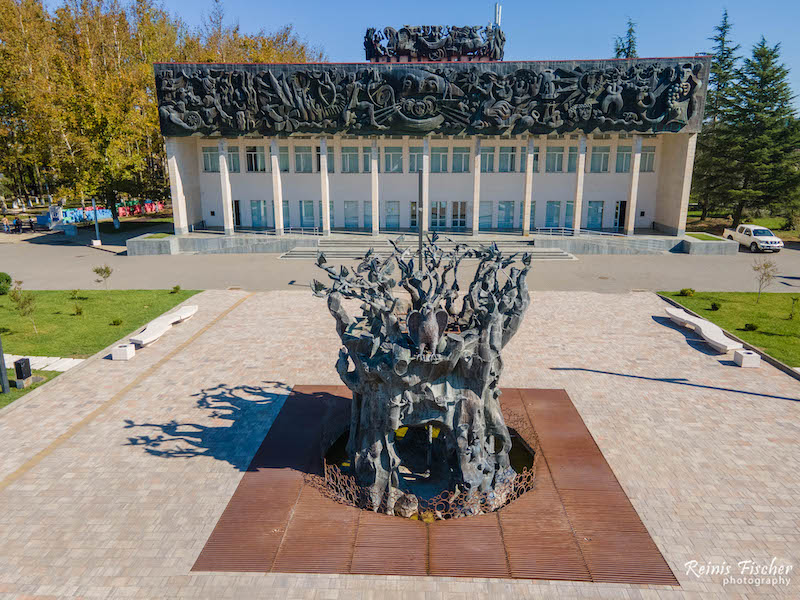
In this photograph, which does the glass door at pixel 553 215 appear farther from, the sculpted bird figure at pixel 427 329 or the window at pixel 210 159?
the sculpted bird figure at pixel 427 329

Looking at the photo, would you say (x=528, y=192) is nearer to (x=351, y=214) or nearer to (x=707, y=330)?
(x=351, y=214)

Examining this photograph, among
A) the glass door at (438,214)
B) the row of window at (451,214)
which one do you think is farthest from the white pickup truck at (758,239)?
the glass door at (438,214)

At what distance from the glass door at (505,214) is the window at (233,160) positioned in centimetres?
1809

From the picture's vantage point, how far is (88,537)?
838 centimetres

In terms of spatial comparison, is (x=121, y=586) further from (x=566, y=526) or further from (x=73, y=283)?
(x=73, y=283)

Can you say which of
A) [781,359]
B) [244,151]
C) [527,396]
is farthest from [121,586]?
[244,151]

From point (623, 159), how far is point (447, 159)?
12.0m

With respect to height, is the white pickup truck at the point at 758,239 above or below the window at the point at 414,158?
below

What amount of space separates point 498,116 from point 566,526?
28.4 metres

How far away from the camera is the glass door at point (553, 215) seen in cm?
3866

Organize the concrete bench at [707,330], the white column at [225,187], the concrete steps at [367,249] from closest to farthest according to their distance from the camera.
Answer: the concrete bench at [707,330] < the concrete steps at [367,249] < the white column at [225,187]

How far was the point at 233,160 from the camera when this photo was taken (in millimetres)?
38375

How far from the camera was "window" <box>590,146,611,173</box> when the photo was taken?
37719mm

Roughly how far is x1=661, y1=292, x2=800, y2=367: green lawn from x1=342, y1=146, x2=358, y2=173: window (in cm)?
2235
